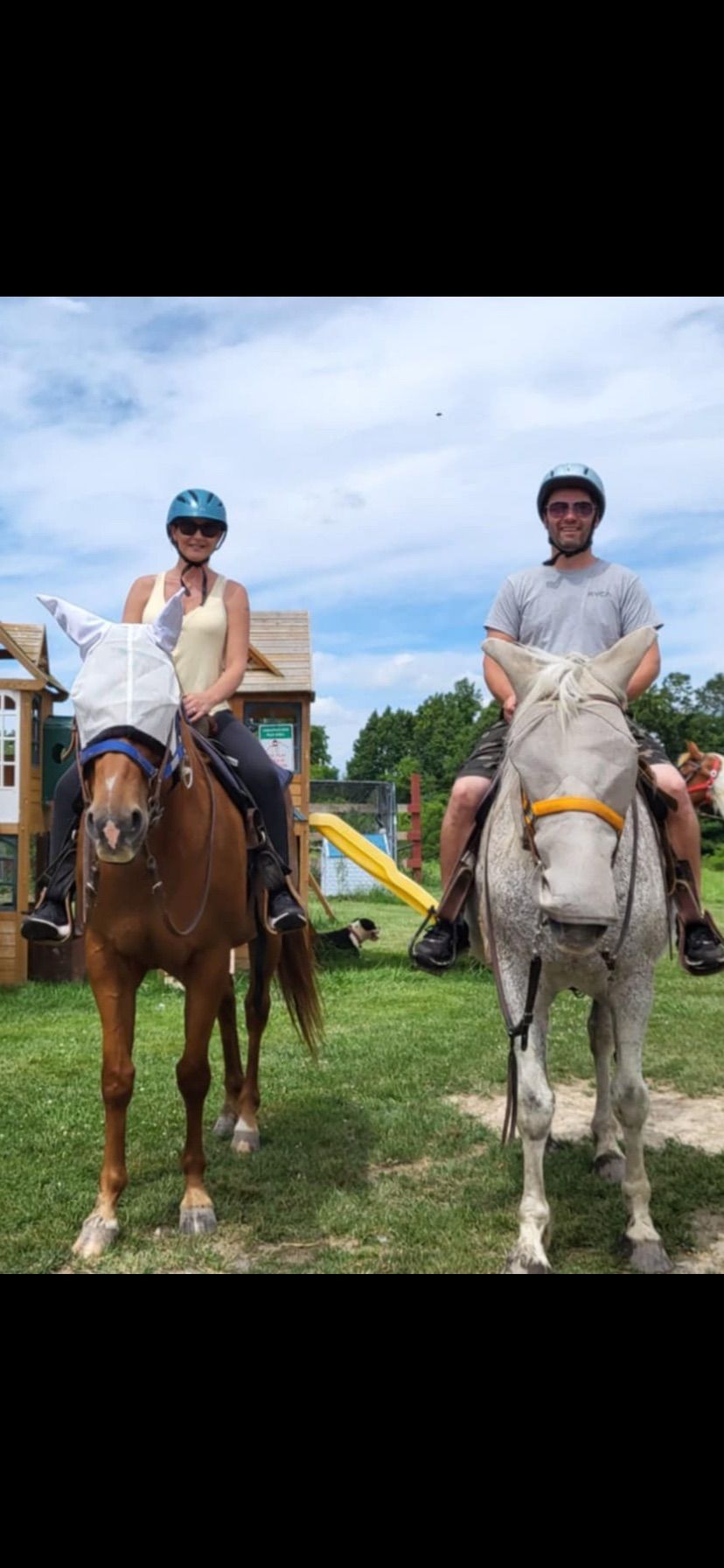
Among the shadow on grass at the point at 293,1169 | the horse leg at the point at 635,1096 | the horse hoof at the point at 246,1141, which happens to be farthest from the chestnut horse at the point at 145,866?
the horse leg at the point at 635,1096

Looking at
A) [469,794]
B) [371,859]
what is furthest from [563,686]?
[371,859]

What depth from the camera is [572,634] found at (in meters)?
4.78

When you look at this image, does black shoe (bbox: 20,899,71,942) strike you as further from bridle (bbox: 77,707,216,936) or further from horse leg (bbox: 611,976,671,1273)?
horse leg (bbox: 611,976,671,1273)

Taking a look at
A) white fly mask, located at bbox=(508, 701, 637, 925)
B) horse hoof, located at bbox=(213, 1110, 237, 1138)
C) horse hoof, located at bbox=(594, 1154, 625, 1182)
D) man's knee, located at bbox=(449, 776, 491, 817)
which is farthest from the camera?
horse hoof, located at bbox=(213, 1110, 237, 1138)

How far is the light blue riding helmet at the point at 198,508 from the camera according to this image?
5.07 meters

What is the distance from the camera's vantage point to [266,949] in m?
6.09

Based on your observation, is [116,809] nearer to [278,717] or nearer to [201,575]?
[201,575]

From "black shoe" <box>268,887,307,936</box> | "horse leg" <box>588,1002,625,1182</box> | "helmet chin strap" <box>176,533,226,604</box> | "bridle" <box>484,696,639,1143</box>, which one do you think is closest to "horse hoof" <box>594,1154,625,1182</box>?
"horse leg" <box>588,1002,625,1182</box>

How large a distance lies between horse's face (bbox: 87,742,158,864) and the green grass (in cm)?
178

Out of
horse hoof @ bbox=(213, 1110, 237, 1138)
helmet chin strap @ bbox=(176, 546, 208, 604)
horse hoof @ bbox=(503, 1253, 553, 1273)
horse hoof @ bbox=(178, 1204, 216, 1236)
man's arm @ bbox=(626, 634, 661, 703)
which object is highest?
helmet chin strap @ bbox=(176, 546, 208, 604)

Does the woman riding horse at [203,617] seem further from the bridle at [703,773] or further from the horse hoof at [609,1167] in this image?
the bridle at [703,773]

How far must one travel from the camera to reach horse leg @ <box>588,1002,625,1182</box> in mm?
5285

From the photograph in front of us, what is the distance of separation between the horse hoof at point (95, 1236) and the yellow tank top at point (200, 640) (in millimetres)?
2385
